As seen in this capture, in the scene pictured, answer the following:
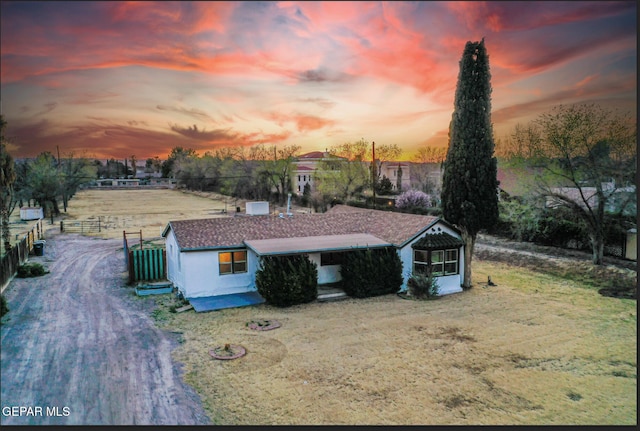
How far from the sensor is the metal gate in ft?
58.4

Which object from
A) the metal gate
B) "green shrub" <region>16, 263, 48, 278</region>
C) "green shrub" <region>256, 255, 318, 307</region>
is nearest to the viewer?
"green shrub" <region>256, 255, 318, 307</region>

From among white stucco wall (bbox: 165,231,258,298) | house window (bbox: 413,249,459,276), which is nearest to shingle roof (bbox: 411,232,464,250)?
A: house window (bbox: 413,249,459,276)

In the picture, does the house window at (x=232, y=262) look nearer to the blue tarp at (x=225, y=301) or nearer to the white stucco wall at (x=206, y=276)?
the white stucco wall at (x=206, y=276)

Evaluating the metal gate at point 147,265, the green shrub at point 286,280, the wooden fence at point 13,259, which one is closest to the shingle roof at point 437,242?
the green shrub at point 286,280

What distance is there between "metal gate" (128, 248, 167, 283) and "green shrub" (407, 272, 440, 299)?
10.5m

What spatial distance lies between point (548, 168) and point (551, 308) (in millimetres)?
9603

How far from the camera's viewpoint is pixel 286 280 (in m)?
14.5

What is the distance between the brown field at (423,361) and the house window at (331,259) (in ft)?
7.21

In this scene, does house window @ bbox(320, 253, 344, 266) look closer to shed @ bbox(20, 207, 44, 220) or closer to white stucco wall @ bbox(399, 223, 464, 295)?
white stucco wall @ bbox(399, 223, 464, 295)

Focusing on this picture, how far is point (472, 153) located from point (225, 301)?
36.2 ft

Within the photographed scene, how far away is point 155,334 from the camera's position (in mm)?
11867

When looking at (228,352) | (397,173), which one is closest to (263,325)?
(228,352)

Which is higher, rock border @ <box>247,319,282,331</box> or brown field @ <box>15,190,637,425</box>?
rock border @ <box>247,319,282,331</box>

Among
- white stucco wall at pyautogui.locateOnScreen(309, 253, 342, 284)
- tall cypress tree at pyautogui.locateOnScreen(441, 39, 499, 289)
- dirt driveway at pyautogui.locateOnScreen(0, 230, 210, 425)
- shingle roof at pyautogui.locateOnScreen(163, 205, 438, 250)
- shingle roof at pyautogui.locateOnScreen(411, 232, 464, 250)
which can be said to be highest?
tall cypress tree at pyautogui.locateOnScreen(441, 39, 499, 289)
